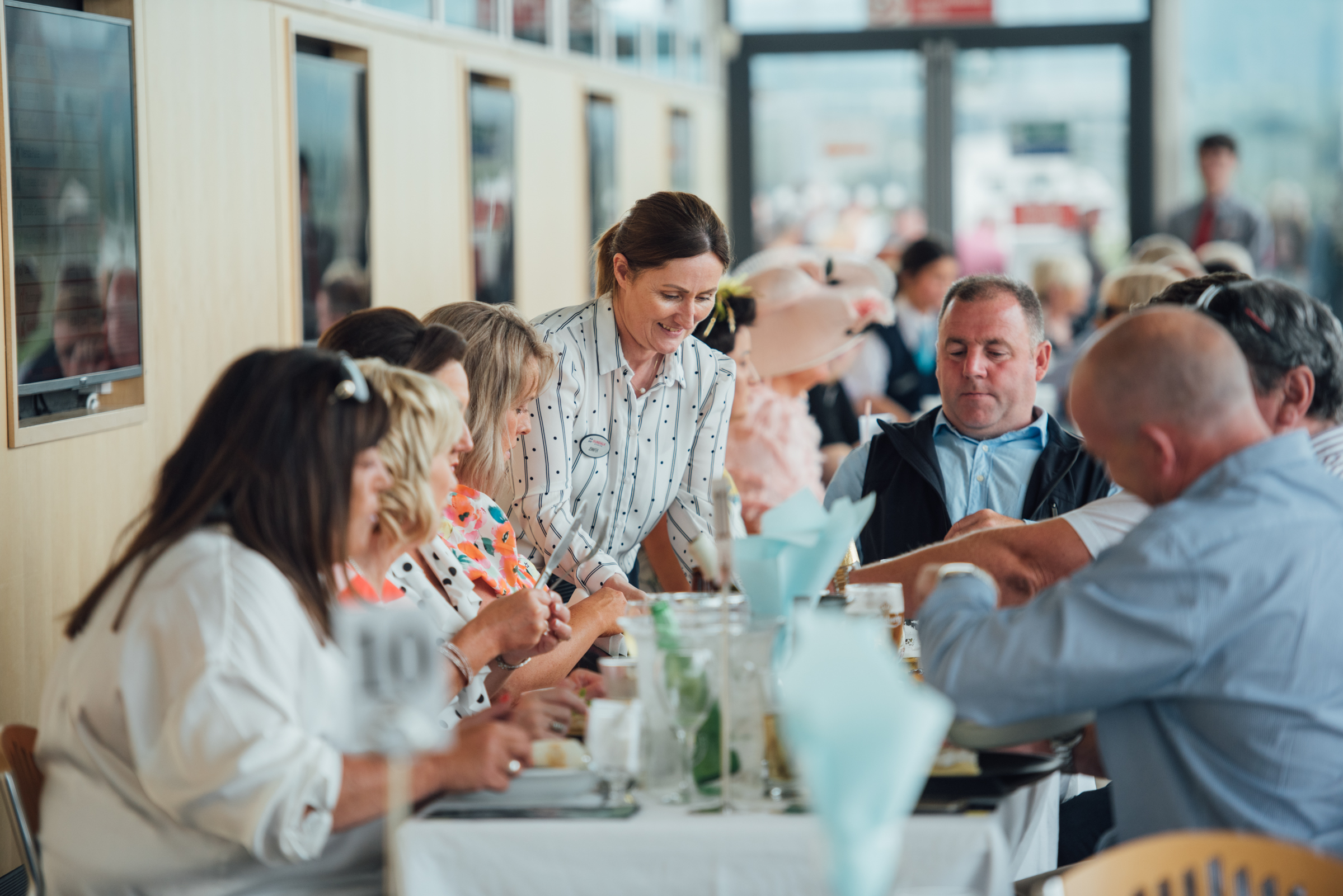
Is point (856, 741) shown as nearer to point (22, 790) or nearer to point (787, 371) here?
point (22, 790)

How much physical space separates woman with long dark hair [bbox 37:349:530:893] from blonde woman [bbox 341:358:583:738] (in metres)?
0.12

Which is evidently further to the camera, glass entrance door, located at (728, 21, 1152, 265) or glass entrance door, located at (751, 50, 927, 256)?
glass entrance door, located at (751, 50, 927, 256)

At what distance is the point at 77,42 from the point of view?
3488 millimetres

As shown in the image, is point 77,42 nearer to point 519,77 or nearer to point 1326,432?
point 1326,432

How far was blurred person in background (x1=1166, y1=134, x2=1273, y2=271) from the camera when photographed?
10086 mm

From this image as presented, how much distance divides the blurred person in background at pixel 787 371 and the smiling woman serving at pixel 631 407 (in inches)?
21.8

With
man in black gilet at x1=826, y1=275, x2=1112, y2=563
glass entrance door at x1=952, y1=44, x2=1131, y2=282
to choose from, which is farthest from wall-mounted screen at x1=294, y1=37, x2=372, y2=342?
glass entrance door at x1=952, y1=44, x2=1131, y2=282

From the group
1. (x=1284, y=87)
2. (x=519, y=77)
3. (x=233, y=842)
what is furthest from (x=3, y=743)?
(x=1284, y=87)

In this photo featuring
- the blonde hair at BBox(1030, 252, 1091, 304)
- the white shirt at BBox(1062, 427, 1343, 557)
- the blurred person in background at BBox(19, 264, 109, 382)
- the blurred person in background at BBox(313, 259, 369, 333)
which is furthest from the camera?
the blonde hair at BBox(1030, 252, 1091, 304)

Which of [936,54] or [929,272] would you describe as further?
[936,54]

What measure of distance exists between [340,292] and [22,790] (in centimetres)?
322

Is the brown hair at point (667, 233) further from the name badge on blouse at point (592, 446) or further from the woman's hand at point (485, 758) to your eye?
the woman's hand at point (485, 758)

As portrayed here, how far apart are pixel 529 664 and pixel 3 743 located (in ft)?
3.41

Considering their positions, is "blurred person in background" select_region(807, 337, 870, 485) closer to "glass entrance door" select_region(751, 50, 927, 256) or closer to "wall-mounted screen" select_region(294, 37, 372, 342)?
"wall-mounted screen" select_region(294, 37, 372, 342)
